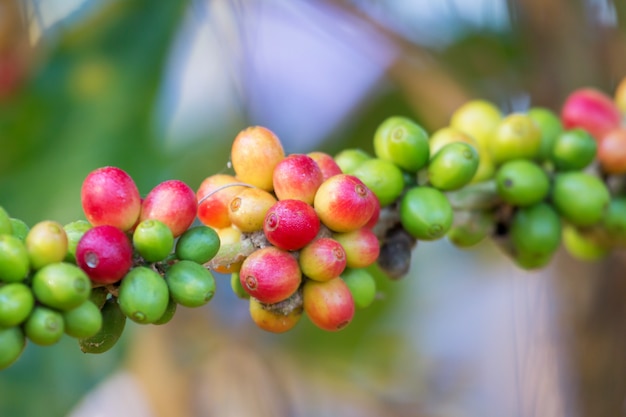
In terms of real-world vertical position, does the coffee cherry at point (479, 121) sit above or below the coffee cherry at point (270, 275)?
above

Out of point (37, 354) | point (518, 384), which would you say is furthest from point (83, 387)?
point (518, 384)

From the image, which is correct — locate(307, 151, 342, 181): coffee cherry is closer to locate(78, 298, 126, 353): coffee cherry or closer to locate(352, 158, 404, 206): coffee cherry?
locate(352, 158, 404, 206): coffee cherry

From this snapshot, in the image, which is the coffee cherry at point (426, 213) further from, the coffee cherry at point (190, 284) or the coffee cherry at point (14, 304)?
the coffee cherry at point (14, 304)

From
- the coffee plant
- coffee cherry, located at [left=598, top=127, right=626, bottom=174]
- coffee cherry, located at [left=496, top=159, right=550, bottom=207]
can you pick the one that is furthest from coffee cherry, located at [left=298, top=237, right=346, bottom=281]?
coffee cherry, located at [left=598, top=127, right=626, bottom=174]

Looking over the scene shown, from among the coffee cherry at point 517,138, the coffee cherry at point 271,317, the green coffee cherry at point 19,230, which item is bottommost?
the coffee cherry at point 271,317

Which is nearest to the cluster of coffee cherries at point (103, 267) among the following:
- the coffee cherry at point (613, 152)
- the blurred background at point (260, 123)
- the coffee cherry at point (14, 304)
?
the coffee cherry at point (14, 304)
